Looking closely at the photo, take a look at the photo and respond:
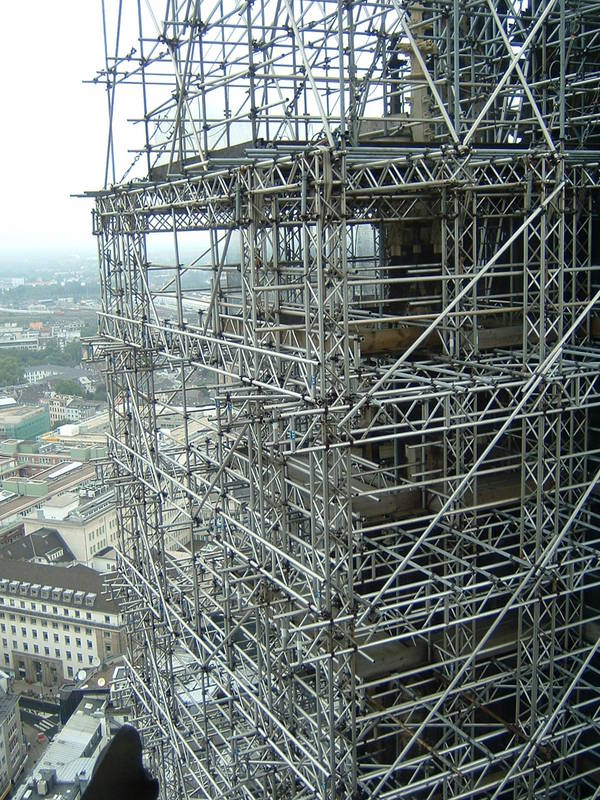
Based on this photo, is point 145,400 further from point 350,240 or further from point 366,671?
point 366,671

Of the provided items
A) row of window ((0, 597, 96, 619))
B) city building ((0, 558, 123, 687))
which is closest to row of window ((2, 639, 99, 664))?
city building ((0, 558, 123, 687))

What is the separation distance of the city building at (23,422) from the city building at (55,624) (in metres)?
30.1

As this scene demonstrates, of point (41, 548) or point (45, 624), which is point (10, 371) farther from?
point (45, 624)

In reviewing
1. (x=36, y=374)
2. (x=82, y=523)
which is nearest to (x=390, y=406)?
(x=82, y=523)

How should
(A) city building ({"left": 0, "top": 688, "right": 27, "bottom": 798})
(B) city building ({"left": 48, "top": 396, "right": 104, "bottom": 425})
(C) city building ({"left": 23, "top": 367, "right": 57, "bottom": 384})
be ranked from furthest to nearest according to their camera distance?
1. (C) city building ({"left": 23, "top": 367, "right": 57, "bottom": 384})
2. (B) city building ({"left": 48, "top": 396, "right": 104, "bottom": 425})
3. (A) city building ({"left": 0, "top": 688, "right": 27, "bottom": 798})

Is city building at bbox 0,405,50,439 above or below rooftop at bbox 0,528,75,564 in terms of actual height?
above

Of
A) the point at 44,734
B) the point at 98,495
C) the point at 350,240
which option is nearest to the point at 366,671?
the point at 350,240

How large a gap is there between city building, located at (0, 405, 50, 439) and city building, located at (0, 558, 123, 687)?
3014 centimetres

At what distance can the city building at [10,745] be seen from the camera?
31.6 meters

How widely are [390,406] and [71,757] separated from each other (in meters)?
22.6

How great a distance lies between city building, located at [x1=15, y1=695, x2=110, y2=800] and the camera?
2680cm

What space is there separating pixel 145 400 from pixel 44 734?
27.2 m

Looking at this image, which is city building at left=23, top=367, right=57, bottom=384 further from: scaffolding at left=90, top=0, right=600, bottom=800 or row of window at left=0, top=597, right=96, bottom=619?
scaffolding at left=90, top=0, right=600, bottom=800

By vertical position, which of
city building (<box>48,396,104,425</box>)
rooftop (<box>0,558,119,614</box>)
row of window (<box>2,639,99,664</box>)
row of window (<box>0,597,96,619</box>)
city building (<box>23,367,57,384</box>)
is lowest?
row of window (<box>2,639,99,664</box>)
